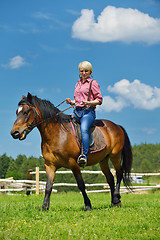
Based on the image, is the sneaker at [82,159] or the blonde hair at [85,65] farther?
the blonde hair at [85,65]

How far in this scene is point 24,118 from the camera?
5805mm

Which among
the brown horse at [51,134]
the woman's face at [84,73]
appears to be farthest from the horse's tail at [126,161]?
the woman's face at [84,73]

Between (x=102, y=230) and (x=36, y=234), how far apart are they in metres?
1.07

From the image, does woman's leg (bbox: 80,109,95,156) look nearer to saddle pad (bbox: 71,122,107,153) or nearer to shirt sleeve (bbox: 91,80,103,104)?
saddle pad (bbox: 71,122,107,153)

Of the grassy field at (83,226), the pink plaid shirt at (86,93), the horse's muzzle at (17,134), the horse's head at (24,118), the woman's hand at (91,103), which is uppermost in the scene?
the pink plaid shirt at (86,93)

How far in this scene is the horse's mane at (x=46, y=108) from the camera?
5962 millimetres

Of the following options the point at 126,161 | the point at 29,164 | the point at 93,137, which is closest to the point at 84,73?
the point at 93,137

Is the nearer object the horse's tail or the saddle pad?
→ the saddle pad

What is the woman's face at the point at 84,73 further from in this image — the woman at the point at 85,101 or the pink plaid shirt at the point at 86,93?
the pink plaid shirt at the point at 86,93

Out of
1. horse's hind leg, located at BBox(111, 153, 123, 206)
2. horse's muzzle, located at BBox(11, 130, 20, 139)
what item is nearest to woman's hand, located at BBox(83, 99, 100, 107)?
horse's muzzle, located at BBox(11, 130, 20, 139)

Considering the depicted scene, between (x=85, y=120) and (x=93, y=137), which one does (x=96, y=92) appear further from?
(x=93, y=137)

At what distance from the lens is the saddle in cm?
631

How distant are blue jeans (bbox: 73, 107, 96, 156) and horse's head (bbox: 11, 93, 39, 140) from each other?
0.99 m

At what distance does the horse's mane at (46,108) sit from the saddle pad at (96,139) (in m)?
0.33
